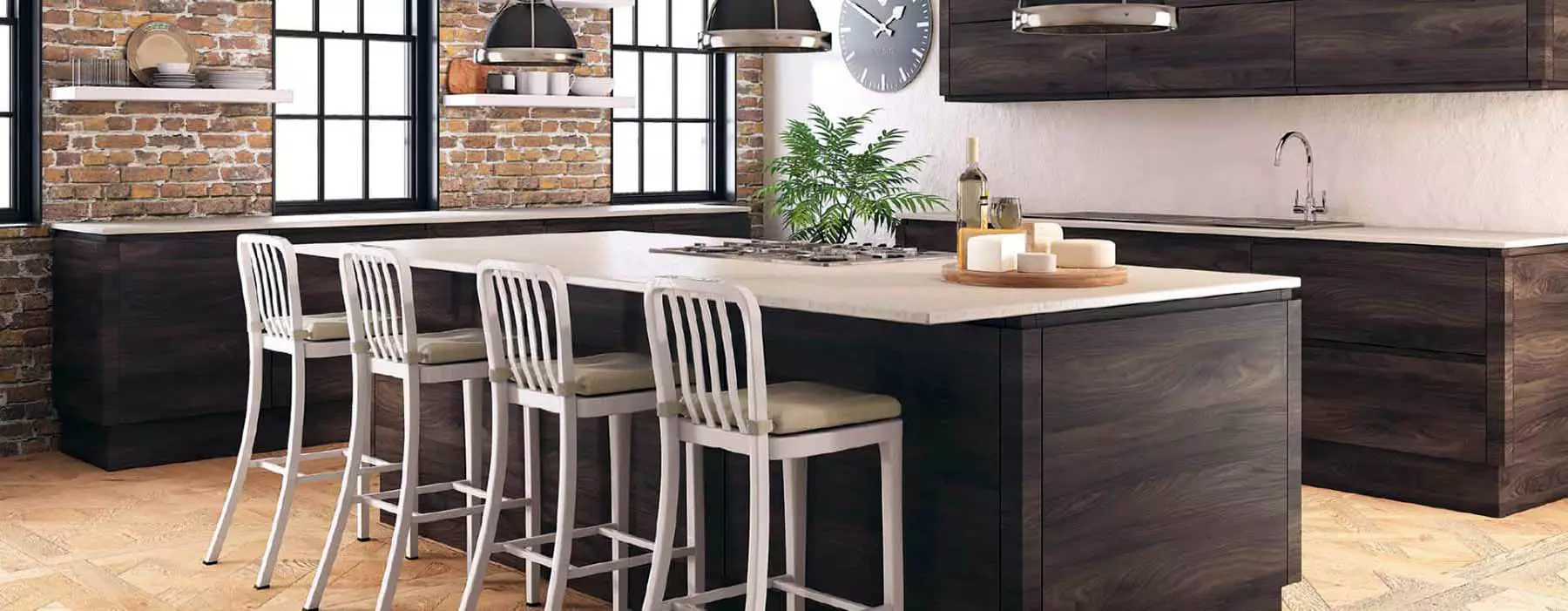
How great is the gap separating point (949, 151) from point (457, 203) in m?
2.32

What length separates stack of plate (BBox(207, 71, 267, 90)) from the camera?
22.5ft

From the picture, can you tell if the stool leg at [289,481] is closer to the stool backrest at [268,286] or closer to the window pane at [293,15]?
the stool backrest at [268,286]

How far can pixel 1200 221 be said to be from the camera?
682 centimetres

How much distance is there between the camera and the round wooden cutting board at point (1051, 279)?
3879 millimetres

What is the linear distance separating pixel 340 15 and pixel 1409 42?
4377 millimetres

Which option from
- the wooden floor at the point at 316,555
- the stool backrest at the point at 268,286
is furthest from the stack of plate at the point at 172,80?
the stool backrest at the point at 268,286

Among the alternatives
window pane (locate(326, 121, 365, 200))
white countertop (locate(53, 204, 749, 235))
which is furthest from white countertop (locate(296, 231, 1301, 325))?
window pane (locate(326, 121, 365, 200))

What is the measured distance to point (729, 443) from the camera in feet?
11.8

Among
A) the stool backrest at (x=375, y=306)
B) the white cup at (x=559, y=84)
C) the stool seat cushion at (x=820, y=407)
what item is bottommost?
the stool seat cushion at (x=820, y=407)

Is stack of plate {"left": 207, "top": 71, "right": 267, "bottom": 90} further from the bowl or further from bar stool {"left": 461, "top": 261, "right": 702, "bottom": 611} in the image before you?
bar stool {"left": 461, "top": 261, "right": 702, "bottom": 611}

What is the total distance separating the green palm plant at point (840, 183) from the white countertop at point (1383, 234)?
4.90 feet

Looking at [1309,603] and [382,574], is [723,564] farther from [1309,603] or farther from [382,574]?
[1309,603]

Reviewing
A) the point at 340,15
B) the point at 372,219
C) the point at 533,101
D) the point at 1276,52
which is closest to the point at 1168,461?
the point at 1276,52

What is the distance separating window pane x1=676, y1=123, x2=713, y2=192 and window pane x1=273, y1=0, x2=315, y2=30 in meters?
2.10
